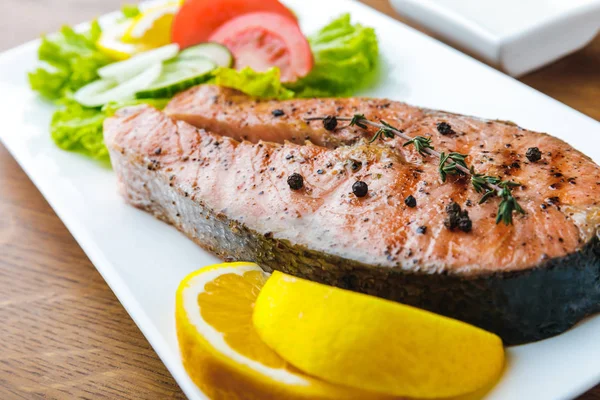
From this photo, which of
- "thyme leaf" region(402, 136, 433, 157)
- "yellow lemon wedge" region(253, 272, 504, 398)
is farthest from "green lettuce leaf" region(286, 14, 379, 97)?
"yellow lemon wedge" region(253, 272, 504, 398)

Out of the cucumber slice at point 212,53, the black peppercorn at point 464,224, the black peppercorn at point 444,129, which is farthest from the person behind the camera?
the cucumber slice at point 212,53

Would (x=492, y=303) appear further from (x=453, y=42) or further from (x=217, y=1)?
(x=217, y=1)

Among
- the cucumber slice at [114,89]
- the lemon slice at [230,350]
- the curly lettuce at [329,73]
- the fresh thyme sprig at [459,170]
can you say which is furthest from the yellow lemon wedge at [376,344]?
the cucumber slice at [114,89]

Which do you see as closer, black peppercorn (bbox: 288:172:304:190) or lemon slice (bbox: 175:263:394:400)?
lemon slice (bbox: 175:263:394:400)

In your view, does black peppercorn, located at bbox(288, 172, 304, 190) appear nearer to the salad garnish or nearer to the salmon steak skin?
the salmon steak skin

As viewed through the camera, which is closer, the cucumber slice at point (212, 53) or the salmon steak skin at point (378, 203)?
the salmon steak skin at point (378, 203)

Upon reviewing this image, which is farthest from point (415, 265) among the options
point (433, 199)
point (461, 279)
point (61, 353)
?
point (61, 353)

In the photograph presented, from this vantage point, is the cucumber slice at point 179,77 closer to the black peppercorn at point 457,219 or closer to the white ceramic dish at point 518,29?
the white ceramic dish at point 518,29

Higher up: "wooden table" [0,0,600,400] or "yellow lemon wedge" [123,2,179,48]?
"yellow lemon wedge" [123,2,179,48]
